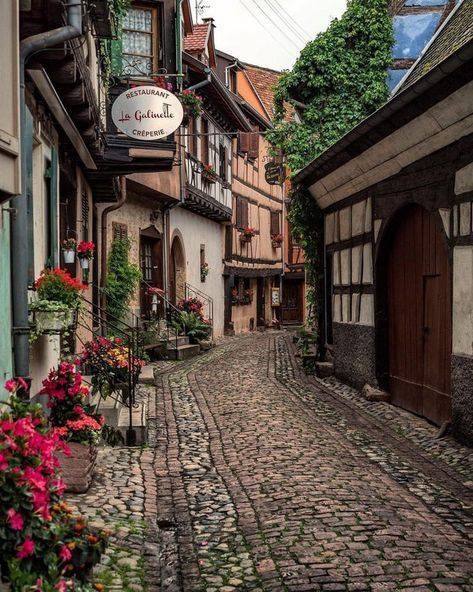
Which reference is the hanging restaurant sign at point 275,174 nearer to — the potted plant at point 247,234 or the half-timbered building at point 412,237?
the half-timbered building at point 412,237

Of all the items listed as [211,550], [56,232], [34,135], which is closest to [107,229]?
[56,232]

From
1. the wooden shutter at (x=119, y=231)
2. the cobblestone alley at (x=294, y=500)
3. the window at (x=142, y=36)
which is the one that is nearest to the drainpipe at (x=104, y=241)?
the wooden shutter at (x=119, y=231)

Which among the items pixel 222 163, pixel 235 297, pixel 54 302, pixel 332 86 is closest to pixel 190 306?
pixel 332 86

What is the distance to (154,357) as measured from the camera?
17.1m

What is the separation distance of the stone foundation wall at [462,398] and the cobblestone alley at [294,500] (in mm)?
191

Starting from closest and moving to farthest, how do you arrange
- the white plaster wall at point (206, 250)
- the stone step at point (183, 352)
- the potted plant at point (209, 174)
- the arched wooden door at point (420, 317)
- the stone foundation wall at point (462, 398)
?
the stone foundation wall at point (462, 398) < the arched wooden door at point (420, 317) < the stone step at point (183, 352) < the white plaster wall at point (206, 250) < the potted plant at point (209, 174)

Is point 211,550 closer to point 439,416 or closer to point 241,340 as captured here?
point 439,416

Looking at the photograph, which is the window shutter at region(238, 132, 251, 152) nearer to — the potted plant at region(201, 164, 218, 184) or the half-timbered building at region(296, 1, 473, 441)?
the potted plant at region(201, 164, 218, 184)

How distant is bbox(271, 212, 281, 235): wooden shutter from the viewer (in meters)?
35.2

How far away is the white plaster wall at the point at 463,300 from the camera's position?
809cm

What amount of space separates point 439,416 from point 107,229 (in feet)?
27.9

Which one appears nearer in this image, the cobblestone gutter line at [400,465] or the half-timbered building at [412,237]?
the cobblestone gutter line at [400,465]

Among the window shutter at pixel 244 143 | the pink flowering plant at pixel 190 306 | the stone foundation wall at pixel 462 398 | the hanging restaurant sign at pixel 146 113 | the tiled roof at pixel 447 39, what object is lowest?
the stone foundation wall at pixel 462 398

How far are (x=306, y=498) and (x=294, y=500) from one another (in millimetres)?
89
